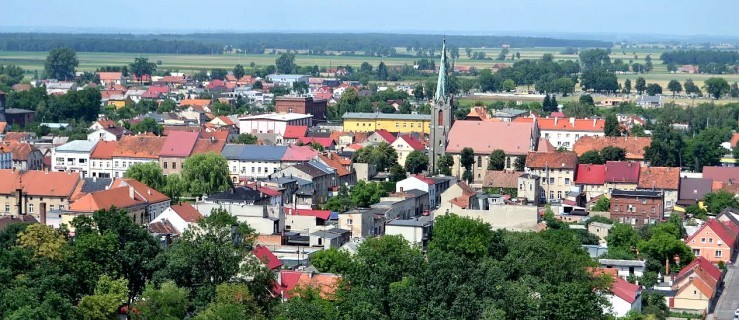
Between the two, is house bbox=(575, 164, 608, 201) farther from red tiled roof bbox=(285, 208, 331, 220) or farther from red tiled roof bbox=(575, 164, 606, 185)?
red tiled roof bbox=(285, 208, 331, 220)

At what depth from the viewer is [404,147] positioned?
63875 millimetres

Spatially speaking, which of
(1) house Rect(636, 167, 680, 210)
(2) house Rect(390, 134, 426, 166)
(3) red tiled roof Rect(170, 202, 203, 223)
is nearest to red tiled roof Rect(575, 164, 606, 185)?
(1) house Rect(636, 167, 680, 210)

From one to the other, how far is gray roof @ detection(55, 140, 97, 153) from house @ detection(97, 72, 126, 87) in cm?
6349

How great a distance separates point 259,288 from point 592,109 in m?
62.0

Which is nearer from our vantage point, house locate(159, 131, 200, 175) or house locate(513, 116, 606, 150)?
house locate(159, 131, 200, 175)

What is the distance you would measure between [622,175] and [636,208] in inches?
203

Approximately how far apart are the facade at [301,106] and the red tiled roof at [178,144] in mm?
26880

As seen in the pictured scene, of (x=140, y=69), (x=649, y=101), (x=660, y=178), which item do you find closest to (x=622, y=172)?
(x=660, y=178)

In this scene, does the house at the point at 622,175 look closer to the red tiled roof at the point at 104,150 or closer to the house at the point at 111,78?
the red tiled roof at the point at 104,150

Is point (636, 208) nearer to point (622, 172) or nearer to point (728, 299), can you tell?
point (622, 172)

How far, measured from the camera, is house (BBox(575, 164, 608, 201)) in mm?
53688

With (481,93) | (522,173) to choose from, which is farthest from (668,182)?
(481,93)

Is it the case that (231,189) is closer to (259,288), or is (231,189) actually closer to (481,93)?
(259,288)

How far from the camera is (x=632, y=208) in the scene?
158 feet
